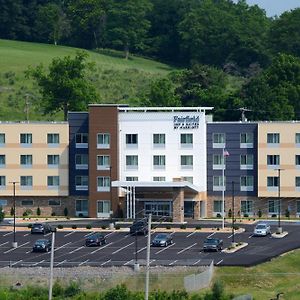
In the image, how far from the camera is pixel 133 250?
13525 centimetres

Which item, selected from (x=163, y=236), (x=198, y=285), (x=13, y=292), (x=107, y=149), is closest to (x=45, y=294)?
(x=13, y=292)

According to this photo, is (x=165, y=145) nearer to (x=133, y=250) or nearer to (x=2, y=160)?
(x=2, y=160)

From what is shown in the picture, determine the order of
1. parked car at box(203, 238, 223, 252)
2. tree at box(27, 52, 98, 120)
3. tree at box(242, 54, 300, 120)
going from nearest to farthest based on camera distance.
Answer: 1. parked car at box(203, 238, 223, 252)
2. tree at box(27, 52, 98, 120)
3. tree at box(242, 54, 300, 120)

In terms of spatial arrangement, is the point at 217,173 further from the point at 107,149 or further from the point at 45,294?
the point at 45,294

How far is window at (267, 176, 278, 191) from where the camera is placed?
160375mm

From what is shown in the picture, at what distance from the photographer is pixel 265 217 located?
160 metres

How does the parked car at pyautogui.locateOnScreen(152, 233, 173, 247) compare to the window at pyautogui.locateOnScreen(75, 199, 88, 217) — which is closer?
the parked car at pyautogui.locateOnScreen(152, 233, 173, 247)

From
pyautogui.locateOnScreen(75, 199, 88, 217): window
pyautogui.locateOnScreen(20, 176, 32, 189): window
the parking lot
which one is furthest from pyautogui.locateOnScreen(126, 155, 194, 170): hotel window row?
the parking lot

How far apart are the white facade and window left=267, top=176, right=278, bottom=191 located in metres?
6.10

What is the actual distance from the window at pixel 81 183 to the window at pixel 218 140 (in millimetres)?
12423

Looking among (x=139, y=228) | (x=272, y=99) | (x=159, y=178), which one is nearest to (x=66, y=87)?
(x=272, y=99)

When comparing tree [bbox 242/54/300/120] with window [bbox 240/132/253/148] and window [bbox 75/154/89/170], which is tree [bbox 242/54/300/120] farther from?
window [bbox 75/154/89/170]

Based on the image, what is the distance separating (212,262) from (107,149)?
35634 mm

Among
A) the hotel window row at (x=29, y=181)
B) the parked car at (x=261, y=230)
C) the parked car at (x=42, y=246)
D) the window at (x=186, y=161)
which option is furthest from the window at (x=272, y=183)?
the parked car at (x=42, y=246)
